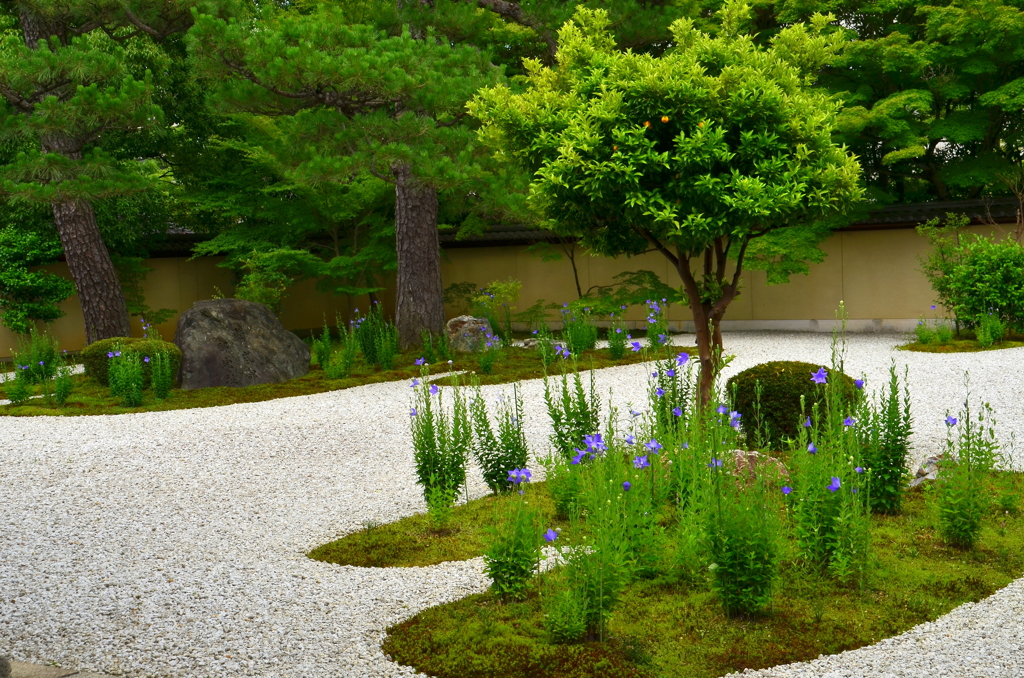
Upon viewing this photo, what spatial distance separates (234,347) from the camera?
10.3 meters

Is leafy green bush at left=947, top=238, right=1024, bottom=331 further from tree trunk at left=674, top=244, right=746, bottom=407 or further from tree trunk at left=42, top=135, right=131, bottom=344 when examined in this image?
tree trunk at left=42, top=135, right=131, bottom=344

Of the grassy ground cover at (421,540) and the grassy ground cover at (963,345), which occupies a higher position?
the grassy ground cover at (963,345)

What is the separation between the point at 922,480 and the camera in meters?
5.02

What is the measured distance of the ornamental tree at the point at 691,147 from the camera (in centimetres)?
557

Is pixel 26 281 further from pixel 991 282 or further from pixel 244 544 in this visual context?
pixel 991 282

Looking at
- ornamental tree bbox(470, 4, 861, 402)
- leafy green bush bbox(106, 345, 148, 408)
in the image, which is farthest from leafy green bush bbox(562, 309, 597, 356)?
ornamental tree bbox(470, 4, 861, 402)

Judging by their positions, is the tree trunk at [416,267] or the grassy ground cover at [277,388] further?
the tree trunk at [416,267]

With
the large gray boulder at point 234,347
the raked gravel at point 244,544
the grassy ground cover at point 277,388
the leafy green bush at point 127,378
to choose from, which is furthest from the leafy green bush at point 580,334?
the leafy green bush at point 127,378

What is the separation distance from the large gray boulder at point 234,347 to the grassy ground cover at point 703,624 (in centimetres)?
721

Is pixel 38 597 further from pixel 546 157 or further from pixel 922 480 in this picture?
pixel 922 480

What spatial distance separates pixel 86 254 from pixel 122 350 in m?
2.81

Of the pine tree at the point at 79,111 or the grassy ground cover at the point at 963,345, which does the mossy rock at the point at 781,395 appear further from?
the pine tree at the point at 79,111

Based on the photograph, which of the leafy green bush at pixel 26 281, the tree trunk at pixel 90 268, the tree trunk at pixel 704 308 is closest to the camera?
the tree trunk at pixel 704 308

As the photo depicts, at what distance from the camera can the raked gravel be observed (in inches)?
124
